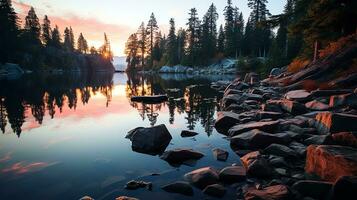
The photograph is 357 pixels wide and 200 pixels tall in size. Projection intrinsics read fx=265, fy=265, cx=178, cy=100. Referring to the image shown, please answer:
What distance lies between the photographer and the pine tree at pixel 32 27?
243ft

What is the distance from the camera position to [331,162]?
496cm

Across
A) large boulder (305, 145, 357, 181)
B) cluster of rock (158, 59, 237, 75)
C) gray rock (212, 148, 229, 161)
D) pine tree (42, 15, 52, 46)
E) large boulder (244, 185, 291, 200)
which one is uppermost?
pine tree (42, 15, 52, 46)

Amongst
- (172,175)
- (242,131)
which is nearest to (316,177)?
(172,175)

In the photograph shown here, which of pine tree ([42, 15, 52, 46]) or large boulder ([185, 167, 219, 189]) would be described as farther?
pine tree ([42, 15, 52, 46])

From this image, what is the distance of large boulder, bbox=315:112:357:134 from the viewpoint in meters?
7.03

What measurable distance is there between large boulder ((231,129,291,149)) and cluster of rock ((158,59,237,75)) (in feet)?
175

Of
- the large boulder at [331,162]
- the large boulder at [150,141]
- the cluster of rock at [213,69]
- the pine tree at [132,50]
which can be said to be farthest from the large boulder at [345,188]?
the pine tree at [132,50]

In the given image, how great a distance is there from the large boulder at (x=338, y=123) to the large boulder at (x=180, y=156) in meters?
3.64

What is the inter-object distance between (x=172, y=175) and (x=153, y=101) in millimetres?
13331

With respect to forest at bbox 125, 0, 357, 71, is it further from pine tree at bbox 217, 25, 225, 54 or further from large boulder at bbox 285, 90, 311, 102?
large boulder at bbox 285, 90, 311, 102

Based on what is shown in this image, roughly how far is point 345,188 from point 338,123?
3354 mm

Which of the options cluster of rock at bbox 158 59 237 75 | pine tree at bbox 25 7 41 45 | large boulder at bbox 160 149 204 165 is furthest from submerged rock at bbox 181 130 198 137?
pine tree at bbox 25 7 41 45

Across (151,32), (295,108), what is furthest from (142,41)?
(295,108)

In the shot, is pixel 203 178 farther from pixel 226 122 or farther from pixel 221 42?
pixel 221 42
